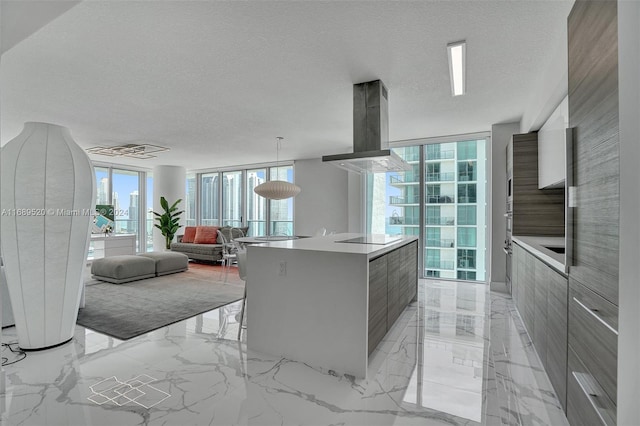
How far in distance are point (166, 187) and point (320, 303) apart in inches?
292

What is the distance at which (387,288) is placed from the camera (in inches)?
109

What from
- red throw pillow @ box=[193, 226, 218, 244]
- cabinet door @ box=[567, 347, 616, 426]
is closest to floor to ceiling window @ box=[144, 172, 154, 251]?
red throw pillow @ box=[193, 226, 218, 244]

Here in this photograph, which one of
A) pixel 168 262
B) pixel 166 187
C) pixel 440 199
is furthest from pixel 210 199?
pixel 440 199

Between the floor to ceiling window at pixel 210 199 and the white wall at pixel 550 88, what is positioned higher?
the white wall at pixel 550 88

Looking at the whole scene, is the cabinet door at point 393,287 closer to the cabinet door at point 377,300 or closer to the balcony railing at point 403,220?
the cabinet door at point 377,300

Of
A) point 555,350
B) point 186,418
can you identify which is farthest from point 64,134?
point 555,350

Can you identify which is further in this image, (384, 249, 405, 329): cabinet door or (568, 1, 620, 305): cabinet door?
(384, 249, 405, 329): cabinet door

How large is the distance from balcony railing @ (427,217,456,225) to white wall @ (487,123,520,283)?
0.80m

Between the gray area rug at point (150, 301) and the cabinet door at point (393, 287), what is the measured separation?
2192 millimetres

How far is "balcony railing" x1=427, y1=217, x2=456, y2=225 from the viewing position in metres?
5.61

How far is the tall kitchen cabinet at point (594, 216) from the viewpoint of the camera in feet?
3.65

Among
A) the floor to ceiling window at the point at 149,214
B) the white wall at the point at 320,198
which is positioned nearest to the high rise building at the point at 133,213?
the floor to ceiling window at the point at 149,214

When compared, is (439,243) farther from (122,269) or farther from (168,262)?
(122,269)

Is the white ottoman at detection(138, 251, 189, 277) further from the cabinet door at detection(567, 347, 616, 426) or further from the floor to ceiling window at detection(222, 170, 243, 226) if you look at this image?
the cabinet door at detection(567, 347, 616, 426)
